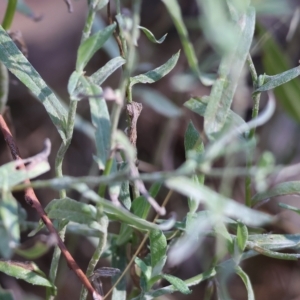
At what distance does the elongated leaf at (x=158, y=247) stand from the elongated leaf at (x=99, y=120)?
139 millimetres

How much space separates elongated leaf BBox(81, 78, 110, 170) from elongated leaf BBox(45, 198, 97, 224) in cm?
6

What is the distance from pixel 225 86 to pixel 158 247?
18 centimetres

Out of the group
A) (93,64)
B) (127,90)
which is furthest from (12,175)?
(93,64)

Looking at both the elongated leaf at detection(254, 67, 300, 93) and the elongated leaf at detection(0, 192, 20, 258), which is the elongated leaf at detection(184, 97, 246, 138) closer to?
the elongated leaf at detection(254, 67, 300, 93)

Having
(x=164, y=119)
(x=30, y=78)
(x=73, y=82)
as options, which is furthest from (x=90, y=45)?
(x=164, y=119)

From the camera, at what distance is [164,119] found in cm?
125

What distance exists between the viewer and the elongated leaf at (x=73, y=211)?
18.4 inches

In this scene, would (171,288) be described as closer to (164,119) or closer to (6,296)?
(6,296)

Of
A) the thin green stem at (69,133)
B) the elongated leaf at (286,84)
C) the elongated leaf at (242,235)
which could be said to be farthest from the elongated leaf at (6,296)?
A: the elongated leaf at (286,84)

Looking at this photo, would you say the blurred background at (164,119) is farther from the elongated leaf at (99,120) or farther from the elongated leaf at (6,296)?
the elongated leaf at (99,120)

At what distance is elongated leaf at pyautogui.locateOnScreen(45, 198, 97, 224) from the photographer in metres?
0.47

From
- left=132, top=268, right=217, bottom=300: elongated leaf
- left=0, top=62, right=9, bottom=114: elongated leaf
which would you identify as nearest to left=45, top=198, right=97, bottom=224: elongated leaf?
left=132, top=268, right=217, bottom=300: elongated leaf

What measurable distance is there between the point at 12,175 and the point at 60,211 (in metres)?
0.09

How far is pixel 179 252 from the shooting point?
1.40 feet
